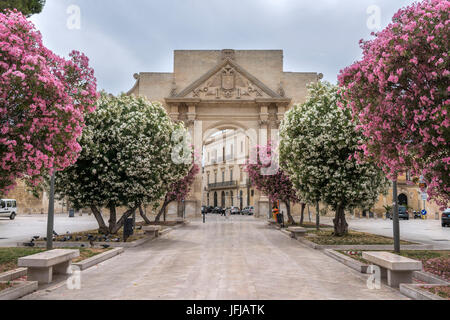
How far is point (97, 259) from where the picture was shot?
10.1m

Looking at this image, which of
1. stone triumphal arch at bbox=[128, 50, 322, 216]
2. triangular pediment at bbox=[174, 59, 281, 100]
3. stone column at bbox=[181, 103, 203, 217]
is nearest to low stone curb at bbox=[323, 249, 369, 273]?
stone column at bbox=[181, 103, 203, 217]

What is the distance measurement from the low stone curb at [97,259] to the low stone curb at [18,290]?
2300 millimetres

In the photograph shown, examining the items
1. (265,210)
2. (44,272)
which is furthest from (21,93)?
(265,210)

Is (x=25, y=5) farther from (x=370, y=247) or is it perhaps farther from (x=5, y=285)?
(x=370, y=247)

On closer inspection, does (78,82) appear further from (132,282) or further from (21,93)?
(132,282)

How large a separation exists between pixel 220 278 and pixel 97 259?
3827mm

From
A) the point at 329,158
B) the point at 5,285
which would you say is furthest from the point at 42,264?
the point at 329,158

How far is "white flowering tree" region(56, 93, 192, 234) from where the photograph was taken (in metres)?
14.9

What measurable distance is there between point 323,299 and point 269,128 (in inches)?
1433

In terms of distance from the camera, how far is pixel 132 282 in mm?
7578

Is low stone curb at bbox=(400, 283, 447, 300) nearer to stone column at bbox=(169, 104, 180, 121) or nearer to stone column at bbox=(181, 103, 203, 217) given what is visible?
stone column at bbox=(181, 103, 203, 217)

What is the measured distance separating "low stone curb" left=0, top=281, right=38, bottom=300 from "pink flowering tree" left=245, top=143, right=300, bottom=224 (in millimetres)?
18515

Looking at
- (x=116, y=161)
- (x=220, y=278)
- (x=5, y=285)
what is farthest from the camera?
(x=116, y=161)

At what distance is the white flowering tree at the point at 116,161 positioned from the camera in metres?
14.9
